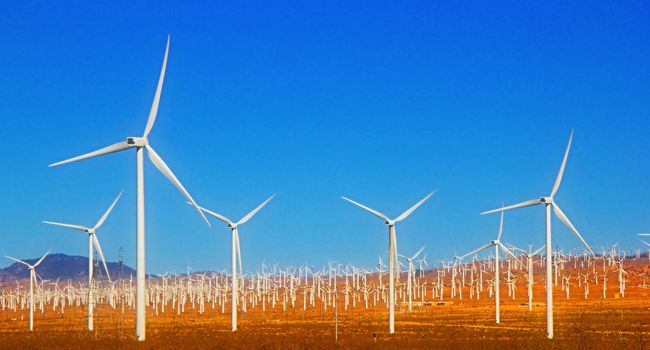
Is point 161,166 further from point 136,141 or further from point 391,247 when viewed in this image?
point 391,247

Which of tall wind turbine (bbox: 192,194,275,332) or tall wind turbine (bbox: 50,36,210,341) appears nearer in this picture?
tall wind turbine (bbox: 50,36,210,341)

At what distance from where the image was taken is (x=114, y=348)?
45375 mm

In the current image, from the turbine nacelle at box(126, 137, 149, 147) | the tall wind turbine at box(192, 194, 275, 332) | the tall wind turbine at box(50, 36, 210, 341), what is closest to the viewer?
the tall wind turbine at box(50, 36, 210, 341)

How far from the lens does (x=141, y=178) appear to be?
4591 centimetres

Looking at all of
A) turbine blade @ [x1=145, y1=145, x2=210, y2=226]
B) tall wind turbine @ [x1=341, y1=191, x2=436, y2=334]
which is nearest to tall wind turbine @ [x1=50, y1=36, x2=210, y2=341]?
turbine blade @ [x1=145, y1=145, x2=210, y2=226]

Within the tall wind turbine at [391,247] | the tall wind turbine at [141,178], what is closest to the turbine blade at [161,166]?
the tall wind turbine at [141,178]

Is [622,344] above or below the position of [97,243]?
below

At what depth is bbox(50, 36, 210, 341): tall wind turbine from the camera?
4356cm

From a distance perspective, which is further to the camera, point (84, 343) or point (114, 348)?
point (84, 343)

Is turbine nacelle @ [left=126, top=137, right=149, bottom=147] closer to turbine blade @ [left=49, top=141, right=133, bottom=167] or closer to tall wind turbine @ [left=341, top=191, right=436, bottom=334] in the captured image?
turbine blade @ [left=49, top=141, right=133, bottom=167]

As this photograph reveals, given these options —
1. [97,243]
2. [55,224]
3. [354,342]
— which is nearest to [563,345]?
[354,342]

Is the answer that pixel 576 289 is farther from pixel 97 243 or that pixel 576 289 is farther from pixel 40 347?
pixel 40 347

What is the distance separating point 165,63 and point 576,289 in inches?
6513

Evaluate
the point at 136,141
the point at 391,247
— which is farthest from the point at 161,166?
the point at 391,247
